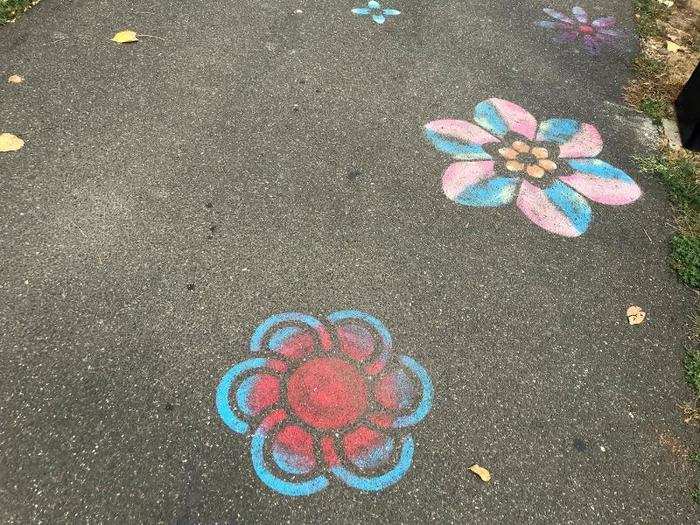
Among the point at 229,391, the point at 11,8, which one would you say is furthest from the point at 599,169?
the point at 11,8

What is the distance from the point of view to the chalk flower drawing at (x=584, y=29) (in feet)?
14.0

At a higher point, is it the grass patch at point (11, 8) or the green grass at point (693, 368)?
the grass patch at point (11, 8)

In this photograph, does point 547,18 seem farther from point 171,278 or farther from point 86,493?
point 86,493

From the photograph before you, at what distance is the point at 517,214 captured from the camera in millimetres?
2920

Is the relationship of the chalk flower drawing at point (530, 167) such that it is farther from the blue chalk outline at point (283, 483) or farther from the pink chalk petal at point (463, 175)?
the blue chalk outline at point (283, 483)

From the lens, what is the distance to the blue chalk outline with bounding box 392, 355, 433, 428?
6.91ft

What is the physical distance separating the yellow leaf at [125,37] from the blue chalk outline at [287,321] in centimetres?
241

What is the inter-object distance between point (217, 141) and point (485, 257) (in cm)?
159

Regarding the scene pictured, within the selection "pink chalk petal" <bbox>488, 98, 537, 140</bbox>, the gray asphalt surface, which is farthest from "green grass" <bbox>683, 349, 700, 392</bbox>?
"pink chalk petal" <bbox>488, 98, 537, 140</bbox>

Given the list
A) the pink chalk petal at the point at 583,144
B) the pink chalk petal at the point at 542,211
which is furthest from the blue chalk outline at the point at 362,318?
the pink chalk petal at the point at 583,144

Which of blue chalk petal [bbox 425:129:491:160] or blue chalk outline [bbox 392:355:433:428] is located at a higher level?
blue chalk petal [bbox 425:129:491:160]

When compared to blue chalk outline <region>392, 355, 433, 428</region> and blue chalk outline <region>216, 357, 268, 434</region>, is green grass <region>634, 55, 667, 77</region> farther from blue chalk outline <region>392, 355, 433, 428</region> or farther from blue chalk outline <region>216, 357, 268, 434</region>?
blue chalk outline <region>216, 357, 268, 434</region>

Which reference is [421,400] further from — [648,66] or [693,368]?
[648,66]

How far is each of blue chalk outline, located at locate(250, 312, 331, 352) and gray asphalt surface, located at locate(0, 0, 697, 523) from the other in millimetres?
38
